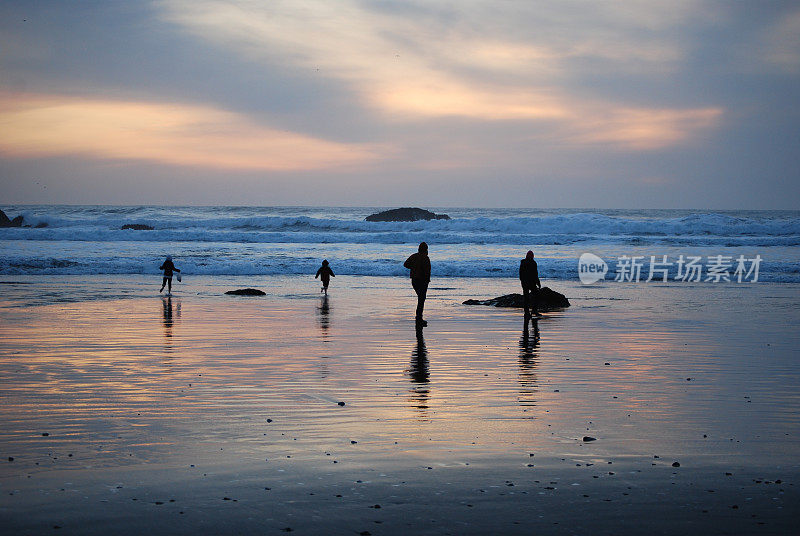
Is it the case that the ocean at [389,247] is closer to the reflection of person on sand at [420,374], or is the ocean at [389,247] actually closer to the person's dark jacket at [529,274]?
the person's dark jacket at [529,274]

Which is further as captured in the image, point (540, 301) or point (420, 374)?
point (540, 301)

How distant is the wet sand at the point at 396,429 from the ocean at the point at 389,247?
1888cm

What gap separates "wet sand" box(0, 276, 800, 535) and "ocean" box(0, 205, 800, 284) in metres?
18.9

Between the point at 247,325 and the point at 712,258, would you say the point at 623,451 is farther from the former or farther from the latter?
the point at 712,258

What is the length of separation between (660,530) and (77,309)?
16924mm

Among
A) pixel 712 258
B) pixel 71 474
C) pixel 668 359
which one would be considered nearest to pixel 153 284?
pixel 668 359

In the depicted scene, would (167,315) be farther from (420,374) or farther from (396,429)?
(396,429)

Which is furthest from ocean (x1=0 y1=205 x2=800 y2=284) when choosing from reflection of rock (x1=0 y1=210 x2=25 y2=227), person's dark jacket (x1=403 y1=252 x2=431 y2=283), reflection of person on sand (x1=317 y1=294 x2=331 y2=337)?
person's dark jacket (x1=403 y1=252 x2=431 y2=283)

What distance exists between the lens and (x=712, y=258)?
41281mm

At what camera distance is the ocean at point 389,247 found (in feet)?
113

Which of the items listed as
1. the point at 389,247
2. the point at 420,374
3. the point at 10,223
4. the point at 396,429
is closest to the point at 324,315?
the point at 420,374

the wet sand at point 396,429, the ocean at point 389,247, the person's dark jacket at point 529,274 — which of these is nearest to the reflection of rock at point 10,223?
the ocean at point 389,247

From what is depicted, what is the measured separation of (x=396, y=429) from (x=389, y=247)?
1719 inches

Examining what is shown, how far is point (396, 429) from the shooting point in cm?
734
